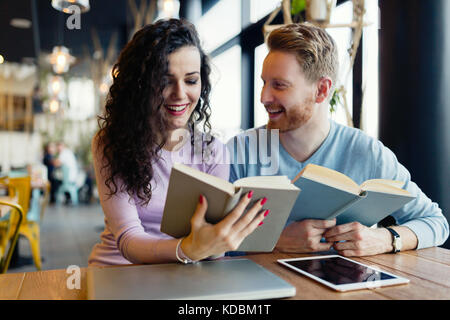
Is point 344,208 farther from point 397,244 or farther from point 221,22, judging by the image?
point 221,22

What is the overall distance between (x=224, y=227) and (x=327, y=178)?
303 millimetres

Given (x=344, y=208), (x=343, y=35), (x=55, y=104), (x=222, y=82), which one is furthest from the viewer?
(x=55, y=104)

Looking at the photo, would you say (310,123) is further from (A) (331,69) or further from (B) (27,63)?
(B) (27,63)

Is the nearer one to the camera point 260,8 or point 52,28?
point 260,8

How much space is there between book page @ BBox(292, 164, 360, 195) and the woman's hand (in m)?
0.15

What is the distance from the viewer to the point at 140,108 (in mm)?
1276

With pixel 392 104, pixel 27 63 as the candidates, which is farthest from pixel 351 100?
pixel 27 63

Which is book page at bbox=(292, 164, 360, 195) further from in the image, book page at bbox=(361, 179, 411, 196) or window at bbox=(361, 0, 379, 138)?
window at bbox=(361, 0, 379, 138)

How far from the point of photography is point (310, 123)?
4.88ft

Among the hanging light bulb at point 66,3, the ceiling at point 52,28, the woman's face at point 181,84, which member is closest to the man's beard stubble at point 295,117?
the woman's face at point 181,84

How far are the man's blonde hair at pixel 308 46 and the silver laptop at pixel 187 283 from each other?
88 centimetres

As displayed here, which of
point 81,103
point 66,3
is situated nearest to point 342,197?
point 66,3

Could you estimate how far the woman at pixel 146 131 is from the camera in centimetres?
118
